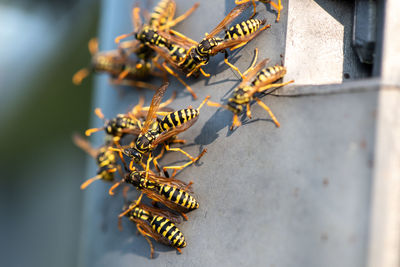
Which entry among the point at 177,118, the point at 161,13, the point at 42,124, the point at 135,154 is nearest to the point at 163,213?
the point at 135,154

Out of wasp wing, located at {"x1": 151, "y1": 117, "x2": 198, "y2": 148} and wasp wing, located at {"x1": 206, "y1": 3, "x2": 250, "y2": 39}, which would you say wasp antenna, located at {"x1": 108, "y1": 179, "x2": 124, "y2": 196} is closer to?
wasp wing, located at {"x1": 151, "y1": 117, "x2": 198, "y2": 148}

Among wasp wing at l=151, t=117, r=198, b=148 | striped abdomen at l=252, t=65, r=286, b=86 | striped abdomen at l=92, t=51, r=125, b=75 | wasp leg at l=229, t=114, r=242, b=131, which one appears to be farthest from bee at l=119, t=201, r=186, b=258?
striped abdomen at l=92, t=51, r=125, b=75

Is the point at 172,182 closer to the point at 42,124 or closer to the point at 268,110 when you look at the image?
the point at 268,110

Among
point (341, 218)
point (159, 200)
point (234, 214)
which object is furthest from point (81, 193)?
point (341, 218)

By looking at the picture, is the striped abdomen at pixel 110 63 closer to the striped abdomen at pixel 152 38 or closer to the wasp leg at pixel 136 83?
the wasp leg at pixel 136 83

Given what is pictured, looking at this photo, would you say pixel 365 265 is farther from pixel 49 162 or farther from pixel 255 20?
pixel 49 162

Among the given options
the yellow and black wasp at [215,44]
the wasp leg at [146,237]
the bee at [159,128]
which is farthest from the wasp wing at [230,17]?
the wasp leg at [146,237]
